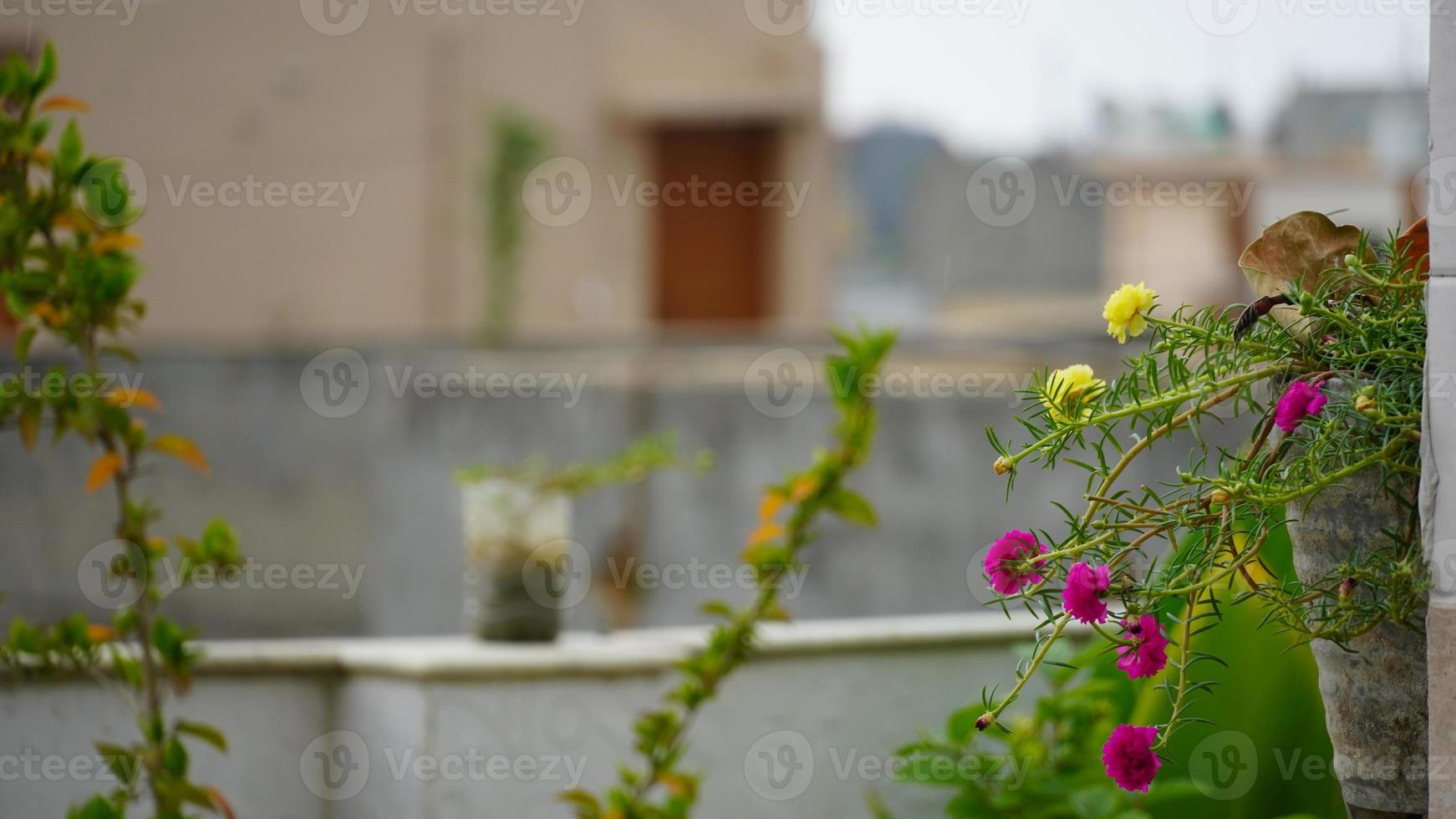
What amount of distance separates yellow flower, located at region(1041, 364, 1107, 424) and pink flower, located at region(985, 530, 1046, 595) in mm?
105

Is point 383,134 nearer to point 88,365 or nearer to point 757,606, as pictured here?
point 88,365

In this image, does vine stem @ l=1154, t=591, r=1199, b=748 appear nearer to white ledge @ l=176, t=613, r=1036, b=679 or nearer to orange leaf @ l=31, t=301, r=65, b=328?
white ledge @ l=176, t=613, r=1036, b=679

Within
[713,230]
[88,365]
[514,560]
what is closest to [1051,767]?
[514,560]

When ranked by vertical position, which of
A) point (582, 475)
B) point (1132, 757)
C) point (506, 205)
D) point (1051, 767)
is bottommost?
point (1051, 767)

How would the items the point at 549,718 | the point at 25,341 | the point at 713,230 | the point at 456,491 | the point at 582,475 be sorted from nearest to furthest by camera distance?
the point at 25,341 → the point at 549,718 → the point at 582,475 → the point at 456,491 → the point at 713,230

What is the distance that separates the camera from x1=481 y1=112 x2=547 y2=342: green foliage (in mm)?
9922

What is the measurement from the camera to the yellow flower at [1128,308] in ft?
3.46

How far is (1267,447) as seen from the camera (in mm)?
1057

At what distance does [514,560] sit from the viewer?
2.54m

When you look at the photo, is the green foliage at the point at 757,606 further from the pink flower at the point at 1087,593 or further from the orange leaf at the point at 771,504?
the pink flower at the point at 1087,593

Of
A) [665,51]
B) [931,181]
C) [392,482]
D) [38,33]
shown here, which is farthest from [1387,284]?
[931,181]

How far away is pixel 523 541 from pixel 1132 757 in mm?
1707

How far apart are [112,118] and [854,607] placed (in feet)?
23.7

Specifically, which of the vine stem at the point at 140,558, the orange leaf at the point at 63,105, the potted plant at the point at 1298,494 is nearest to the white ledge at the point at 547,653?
the vine stem at the point at 140,558
